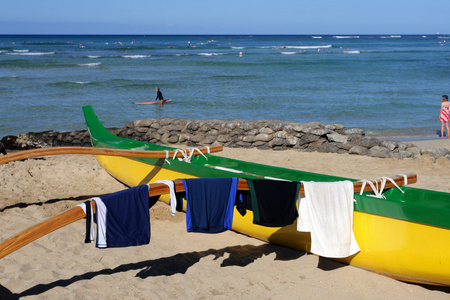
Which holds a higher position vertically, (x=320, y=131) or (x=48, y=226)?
(x=48, y=226)

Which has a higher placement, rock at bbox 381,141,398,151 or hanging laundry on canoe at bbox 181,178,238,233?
hanging laundry on canoe at bbox 181,178,238,233

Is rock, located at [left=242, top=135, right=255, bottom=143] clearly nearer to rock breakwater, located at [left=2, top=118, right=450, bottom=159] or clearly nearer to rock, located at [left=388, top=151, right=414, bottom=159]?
rock breakwater, located at [left=2, top=118, right=450, bottom=159]

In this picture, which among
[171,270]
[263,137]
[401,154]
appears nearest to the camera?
[171,270]

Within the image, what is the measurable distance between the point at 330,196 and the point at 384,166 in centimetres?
488

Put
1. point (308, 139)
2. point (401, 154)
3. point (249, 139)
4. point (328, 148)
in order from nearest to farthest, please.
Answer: point (401, 154)
point (328, 148)
point (308, 139)
point (249, 139)

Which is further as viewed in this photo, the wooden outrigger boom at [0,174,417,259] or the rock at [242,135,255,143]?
the rock at [242,135,255,143]

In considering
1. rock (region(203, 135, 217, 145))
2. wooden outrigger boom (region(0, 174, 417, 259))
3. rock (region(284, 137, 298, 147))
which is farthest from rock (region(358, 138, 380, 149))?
wooden outrigger boom (region(0, 174, 417, 259))

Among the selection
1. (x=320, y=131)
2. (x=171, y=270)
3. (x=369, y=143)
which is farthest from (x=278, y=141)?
(x=171, y=270)

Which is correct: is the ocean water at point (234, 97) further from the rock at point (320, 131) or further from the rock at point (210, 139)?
the rock at point (210, 139)

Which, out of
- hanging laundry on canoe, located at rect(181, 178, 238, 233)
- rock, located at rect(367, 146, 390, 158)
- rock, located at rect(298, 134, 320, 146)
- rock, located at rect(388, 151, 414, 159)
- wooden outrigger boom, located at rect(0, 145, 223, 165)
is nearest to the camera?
hanging laundry on canoe, located at rect(181, 178, 238, 233)

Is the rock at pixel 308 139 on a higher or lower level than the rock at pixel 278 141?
higher

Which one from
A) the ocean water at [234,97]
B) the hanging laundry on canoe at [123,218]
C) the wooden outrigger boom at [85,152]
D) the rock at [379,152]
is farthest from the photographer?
the ocean water at [234,97]

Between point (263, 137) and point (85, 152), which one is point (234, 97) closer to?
point (263, 137)

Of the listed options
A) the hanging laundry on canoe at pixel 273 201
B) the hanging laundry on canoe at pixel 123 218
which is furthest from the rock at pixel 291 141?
the hanging laundry on canoe at pixel 123 218
